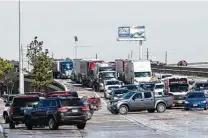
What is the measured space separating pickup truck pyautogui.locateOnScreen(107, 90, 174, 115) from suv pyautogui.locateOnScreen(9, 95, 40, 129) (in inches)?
480

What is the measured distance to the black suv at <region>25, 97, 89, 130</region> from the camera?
32.6 m

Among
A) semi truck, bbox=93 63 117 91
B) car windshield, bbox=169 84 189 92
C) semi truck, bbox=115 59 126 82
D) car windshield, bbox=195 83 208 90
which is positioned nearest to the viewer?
car windshield, bbox=169 84 189 92

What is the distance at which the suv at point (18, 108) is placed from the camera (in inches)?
1437

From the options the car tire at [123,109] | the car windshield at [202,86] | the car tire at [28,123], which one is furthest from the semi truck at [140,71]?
the car tire at [28,123]

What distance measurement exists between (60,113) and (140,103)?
53.2ft

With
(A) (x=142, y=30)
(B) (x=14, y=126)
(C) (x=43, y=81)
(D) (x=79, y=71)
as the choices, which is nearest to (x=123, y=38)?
(A) (x=142, y=30)

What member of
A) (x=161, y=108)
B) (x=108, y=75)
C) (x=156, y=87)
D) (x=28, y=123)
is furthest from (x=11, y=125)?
(x=108, y=75)

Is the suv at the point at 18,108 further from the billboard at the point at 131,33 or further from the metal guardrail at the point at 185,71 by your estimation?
the billboard at the point at 131,33

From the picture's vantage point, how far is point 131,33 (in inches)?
6383

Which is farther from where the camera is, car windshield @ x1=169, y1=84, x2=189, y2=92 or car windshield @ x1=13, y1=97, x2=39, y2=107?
car windshield @ x1=169, y1=84, x2=189, y2=92

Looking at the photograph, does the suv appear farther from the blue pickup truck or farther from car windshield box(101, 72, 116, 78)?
car windshield box(101, 72, 116, 78)

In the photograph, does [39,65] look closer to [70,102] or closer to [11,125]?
[11,125]

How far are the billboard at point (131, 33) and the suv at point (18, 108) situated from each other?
122896 millimetres

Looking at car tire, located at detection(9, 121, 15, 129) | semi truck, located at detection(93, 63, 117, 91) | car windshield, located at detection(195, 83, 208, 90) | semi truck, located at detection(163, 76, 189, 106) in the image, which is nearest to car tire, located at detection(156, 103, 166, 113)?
semi truck, located at detection(163, 76, 189, 106)
